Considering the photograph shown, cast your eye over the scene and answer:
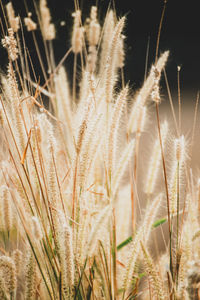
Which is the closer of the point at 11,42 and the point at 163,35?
the point at 11,42

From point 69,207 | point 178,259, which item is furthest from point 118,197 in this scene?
point 178,259

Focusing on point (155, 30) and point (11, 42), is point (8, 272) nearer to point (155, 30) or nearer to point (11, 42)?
point (11, 42)

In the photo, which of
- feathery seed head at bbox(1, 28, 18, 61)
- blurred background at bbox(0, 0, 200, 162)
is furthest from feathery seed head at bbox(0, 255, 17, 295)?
blurred background at bbox(0, 0, 200, 162)

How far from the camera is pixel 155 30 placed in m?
1.07

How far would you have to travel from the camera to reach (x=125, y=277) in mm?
454

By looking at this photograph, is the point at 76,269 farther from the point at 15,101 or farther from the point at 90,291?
the point at 15,101

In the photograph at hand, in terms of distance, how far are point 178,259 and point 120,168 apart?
0.19 metres

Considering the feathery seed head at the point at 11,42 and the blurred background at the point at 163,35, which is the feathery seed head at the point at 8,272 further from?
the blurred background at the point at 163,35

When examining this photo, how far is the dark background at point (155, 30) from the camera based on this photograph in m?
1.03

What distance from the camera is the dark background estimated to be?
1.03m

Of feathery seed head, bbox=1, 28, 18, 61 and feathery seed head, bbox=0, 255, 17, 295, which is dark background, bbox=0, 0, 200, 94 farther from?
feathery seed head, bbox=0, 255, 17, 295

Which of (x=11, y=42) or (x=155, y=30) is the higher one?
(x=155, y=30)

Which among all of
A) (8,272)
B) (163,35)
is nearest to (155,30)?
(163,35)

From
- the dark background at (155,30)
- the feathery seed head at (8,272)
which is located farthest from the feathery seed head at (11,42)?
the dark background at (155,30)
